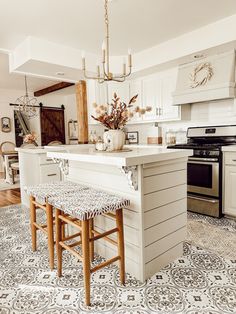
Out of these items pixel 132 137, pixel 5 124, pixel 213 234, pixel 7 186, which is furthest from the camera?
pixel 5 124

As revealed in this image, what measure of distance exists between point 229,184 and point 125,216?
5.79 feet

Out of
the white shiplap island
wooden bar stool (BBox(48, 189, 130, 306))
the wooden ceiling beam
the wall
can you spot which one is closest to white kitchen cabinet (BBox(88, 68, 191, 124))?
the wall

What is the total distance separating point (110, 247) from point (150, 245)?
44 cm

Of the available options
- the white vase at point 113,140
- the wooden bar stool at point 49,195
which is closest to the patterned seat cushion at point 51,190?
the wooden bar stool at point 49,195

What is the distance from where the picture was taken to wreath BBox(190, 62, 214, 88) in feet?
11.5

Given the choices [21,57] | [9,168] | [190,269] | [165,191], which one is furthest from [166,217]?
[9,168]

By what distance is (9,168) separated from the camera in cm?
582

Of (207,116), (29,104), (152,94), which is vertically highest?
(29,104)

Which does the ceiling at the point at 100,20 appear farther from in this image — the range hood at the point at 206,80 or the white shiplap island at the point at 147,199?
the white shiplap island at the point at 147,199

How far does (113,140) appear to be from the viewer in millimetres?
2205

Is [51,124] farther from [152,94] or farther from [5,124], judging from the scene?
[152,94]

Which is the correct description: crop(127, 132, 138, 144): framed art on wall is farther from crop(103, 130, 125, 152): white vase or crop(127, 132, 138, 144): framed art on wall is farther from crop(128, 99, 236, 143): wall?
crop(103, 130, 125, 152): white vase

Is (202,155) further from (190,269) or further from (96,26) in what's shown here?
(96,26)

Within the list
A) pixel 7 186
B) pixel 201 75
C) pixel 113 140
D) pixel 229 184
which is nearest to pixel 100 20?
pixel 201 75
